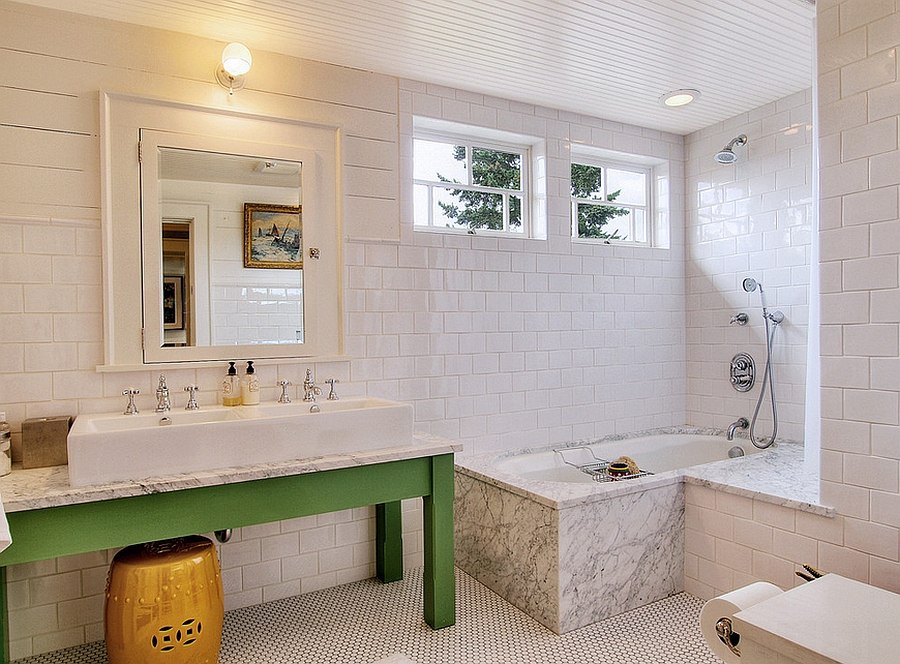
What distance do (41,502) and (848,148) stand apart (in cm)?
291

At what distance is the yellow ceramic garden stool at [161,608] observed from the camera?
6.65 feet

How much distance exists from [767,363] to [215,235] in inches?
122

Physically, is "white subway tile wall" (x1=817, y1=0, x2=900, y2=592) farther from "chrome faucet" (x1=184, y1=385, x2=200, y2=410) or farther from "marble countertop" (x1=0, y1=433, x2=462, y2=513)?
"chrome faucet" (x1=184, y1=385, x2=200, y2=410)

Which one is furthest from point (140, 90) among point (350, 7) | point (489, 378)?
point (489, 378)

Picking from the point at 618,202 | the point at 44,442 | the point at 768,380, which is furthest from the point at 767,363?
the point at 44,442

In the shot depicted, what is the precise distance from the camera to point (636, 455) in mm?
3742

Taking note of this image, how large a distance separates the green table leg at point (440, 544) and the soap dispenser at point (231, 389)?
88 cm

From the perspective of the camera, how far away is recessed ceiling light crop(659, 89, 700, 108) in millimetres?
3342

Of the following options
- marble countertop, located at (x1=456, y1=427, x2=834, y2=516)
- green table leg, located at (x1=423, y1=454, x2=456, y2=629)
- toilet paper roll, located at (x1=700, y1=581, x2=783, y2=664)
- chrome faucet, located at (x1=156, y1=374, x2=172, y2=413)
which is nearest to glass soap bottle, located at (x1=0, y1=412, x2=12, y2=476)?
chrome faucet, located at (x1=156, y1=374, x2=172, y2=413)

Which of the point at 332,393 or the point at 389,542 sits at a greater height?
the point at 332,393

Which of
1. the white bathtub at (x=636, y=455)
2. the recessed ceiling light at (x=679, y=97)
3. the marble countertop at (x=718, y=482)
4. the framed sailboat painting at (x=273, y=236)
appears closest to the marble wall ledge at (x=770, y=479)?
the marble countertop at (x=718, y=482)

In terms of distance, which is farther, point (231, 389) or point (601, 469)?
point (601, 469)

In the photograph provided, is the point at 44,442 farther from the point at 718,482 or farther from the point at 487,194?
the point at 718,482

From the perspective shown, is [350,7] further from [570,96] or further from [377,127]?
[570,96]
